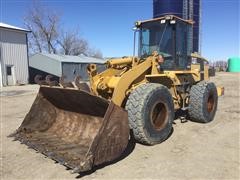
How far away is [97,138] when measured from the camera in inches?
156

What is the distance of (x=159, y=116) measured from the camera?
18.2ft

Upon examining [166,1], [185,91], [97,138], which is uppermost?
[166,1]

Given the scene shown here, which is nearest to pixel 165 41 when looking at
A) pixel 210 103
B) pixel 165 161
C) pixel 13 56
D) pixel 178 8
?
pixel 210 103

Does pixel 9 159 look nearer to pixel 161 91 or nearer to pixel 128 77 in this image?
pixel 128 77

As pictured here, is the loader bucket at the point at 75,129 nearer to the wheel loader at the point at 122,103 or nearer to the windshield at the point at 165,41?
the wheel loader at the point at 122,103

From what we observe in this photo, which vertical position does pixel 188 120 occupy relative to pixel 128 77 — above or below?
below

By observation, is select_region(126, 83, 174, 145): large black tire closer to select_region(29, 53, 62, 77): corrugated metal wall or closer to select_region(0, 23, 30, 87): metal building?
select_region(0, 23, 30, 87): metal building

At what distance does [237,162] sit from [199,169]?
28.1 inches

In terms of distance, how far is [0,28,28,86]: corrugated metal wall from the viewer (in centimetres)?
2320

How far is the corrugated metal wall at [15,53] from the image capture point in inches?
914

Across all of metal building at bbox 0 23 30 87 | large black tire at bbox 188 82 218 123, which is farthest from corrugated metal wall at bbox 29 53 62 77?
large black tire at bbox 188 82 218 123

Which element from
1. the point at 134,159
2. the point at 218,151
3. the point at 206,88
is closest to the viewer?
the point at 134,159

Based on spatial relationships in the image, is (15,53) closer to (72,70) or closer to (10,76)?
(10,76)

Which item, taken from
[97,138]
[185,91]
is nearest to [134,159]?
[97,138]
